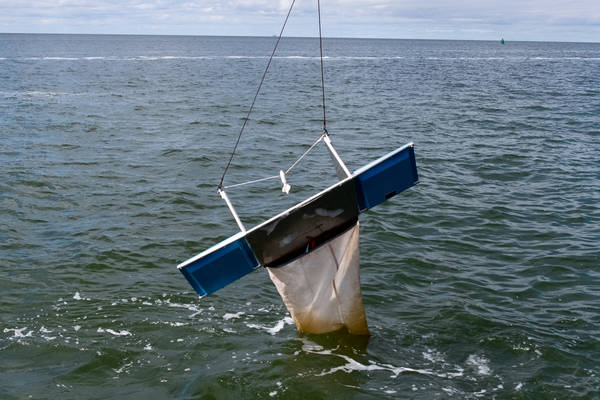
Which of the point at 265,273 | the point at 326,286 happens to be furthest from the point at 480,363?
the point at 265,273

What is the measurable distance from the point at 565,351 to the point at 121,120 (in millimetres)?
28849

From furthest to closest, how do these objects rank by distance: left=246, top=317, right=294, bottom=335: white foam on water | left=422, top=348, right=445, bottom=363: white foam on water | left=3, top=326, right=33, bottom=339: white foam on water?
left=246, top=317, right=294, bottom=335: white foam on water, left=3, top=326, right=33, bottom=339: white foam on water, left=422, top=348, right=445, bottom=363: white foam on water

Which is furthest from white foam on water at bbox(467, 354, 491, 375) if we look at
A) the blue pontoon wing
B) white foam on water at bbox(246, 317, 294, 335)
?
the blue pontoon wing

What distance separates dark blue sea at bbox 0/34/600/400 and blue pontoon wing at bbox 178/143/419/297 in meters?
2.14

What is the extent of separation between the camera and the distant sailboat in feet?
25.3

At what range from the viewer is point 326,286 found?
346 inches

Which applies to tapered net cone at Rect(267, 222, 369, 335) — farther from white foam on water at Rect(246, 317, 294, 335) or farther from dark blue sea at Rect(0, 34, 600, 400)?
white foam on water at Rect(246, 317, 294, 335)

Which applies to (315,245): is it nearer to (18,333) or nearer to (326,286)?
(326,286)

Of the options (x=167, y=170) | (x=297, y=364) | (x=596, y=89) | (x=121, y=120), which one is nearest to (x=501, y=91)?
(x=596, y=89)

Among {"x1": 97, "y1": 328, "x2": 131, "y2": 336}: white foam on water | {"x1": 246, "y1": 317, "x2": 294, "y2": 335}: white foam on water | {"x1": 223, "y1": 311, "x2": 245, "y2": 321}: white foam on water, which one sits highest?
{"x1": 97, "y1": 328, "x2": 131, "y2": 336}: white foam on water

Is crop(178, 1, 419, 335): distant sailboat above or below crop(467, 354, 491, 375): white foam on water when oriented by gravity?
above

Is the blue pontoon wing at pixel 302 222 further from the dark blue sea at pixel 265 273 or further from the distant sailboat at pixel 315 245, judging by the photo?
the dark blue sea at pixel 265 273

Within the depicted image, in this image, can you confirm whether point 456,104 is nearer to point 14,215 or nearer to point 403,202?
point 403,202

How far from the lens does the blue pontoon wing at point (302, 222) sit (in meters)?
7.68
